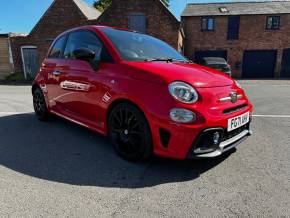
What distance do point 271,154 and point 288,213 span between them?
1.44 m

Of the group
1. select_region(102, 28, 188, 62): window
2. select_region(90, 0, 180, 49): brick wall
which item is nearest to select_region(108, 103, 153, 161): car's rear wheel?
select_region(102, 28, 188, 62): window

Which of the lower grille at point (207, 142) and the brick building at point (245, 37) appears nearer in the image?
the lower grille at point (207, 142)

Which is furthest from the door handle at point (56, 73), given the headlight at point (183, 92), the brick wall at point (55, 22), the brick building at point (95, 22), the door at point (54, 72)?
the brick wall at point (55, 22)

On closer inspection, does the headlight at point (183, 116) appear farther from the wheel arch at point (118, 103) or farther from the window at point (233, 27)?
the window at point (233, 27)

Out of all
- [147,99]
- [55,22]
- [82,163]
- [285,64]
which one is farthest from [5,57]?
[285,64]

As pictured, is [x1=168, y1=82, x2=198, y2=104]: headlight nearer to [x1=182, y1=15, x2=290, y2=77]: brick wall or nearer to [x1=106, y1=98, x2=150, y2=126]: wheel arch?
[x1=106, y1=98, x2=150, y2=126]: wheel arch

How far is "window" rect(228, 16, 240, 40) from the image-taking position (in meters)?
21.5

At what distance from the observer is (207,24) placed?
2175 cm

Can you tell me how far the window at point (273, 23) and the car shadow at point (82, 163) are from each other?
71.4ft

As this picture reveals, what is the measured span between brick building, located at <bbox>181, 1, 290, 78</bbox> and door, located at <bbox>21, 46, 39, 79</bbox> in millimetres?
12778

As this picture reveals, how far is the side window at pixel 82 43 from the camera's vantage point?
352 cm

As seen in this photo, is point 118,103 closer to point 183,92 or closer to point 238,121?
point 183,92

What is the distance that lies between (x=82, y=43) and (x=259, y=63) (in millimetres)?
21387

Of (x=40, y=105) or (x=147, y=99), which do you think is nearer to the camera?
(x=147, y=99)
